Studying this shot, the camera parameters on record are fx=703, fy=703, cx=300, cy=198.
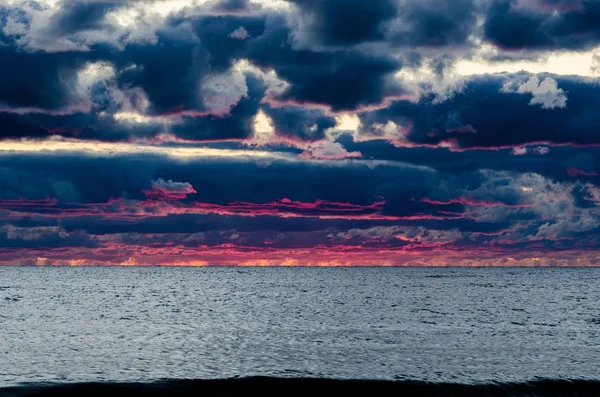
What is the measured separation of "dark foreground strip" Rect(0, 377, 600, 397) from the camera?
3816 centimetres

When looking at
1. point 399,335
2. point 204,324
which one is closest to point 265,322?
point 204,324

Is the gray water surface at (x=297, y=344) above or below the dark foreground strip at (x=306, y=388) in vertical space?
below

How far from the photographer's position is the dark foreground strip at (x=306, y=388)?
38156 millimetres

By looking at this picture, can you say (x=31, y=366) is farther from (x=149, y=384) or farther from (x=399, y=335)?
(x=399, y=335)

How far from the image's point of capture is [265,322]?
79438 millimetres

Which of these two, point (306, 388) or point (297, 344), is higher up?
point (306, 388)

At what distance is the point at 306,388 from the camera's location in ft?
130

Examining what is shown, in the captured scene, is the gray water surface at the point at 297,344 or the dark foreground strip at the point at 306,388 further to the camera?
the gray water surface at the point at 297,344

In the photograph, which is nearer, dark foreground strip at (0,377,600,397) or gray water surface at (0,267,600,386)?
dark foreground strip at (0,377,600,397)

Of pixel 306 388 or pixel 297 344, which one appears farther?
pixel 297 344

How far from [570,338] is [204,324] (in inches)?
1447

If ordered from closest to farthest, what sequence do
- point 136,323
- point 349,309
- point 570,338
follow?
point 570,338 → point 136,323 → point 349,309

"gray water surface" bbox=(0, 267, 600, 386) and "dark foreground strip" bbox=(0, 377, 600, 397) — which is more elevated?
"dark foreground strip" bbox=(0, 377, 600, 397)

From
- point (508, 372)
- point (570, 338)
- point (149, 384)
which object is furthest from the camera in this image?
point (570, 338)
